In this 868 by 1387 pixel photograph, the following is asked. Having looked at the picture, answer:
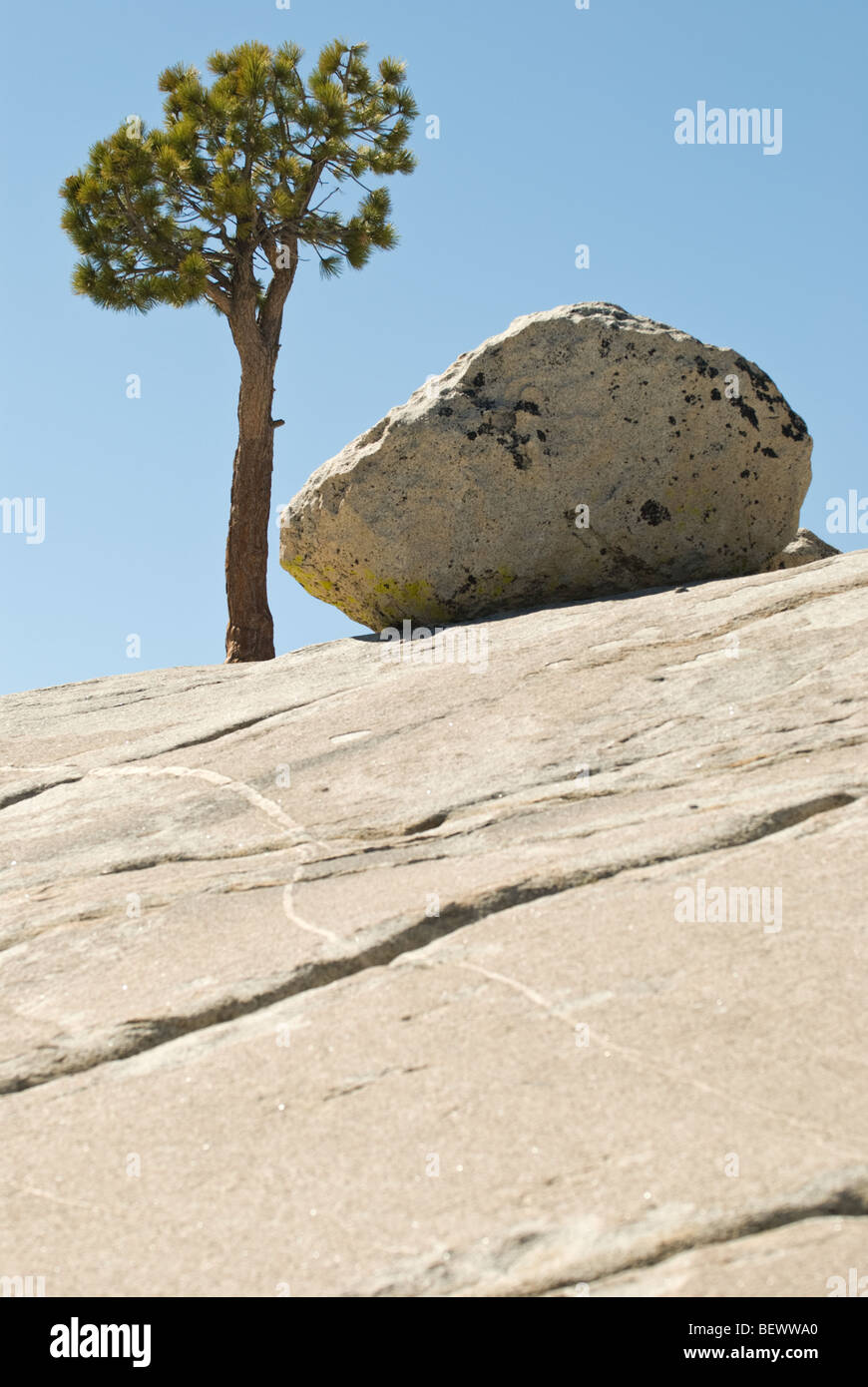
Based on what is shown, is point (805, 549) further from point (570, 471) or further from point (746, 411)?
point (570, 471)

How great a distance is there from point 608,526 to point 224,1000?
533 cm

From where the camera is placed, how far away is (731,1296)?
8.43 feet

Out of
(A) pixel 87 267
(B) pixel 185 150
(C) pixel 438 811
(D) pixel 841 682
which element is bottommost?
(C) pixel 438 811

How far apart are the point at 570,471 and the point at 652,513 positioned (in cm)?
65

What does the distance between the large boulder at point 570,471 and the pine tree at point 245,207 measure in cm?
552

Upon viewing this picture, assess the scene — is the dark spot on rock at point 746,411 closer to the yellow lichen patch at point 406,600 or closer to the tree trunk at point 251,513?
the yellow lichen patch at point 406,600

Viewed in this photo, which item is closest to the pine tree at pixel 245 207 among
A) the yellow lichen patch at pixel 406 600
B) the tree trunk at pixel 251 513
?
the tree trunk at pixel 251 513

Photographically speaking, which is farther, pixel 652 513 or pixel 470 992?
pixel 652 513

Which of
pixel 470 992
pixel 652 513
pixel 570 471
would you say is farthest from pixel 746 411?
pixel 470 992

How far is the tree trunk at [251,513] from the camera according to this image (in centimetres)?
1396

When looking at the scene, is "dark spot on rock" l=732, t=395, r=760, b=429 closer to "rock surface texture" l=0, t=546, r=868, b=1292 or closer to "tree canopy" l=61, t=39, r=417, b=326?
"rock surface texture" l=0, t=546, r=868, b=1292

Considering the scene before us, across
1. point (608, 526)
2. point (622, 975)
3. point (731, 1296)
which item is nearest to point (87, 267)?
point (608, 526)

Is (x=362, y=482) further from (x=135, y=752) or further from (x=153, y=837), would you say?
(x=153, y=837)

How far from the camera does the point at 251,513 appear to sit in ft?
46.3
